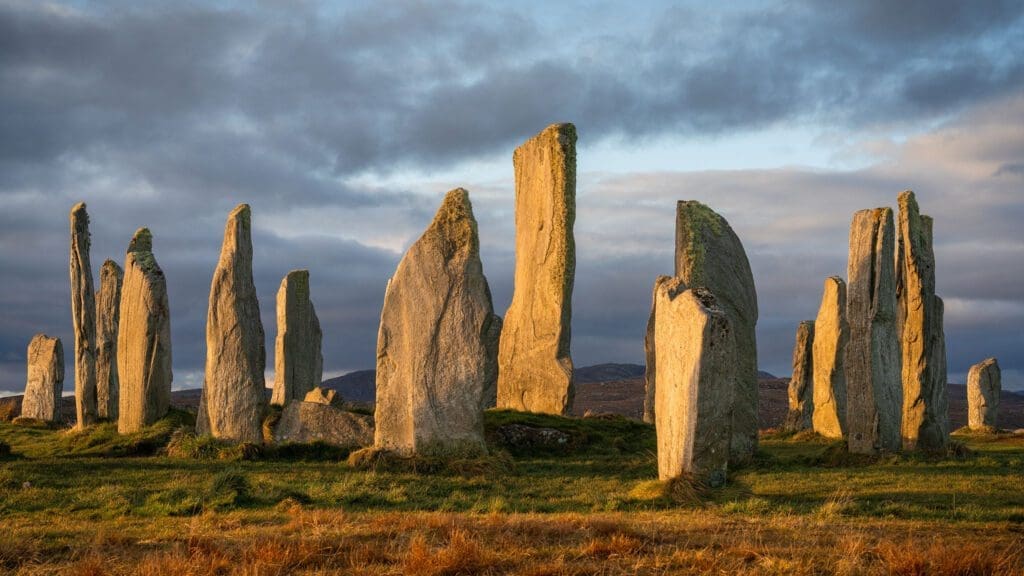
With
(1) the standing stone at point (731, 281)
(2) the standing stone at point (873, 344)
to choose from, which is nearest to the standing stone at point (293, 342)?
(1) the standing stone at point (731, 281)

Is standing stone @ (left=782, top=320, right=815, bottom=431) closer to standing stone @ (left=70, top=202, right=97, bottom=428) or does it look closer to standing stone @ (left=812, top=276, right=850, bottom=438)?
standing stone @ (left=812, top=276, right=850, bottom=438)

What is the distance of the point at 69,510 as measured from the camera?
13.6 meters

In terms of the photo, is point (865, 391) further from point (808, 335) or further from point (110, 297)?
point (110, 297)

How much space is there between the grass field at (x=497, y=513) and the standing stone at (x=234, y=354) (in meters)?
0.81

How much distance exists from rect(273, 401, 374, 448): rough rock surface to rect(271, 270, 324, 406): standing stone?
868 centimetres

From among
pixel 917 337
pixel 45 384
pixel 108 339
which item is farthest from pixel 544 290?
pixel 45 384

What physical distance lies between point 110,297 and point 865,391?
1848 cm

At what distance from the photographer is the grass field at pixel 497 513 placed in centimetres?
931

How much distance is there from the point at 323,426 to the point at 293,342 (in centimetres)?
1010

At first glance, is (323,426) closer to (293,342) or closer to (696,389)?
(696,389)

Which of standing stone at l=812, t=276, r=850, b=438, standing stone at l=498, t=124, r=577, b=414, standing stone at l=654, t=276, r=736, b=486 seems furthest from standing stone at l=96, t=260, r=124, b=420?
standing stone at l=812, t=276, r=850, b=438

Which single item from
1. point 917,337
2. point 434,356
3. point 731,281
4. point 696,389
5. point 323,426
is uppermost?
point 731,281

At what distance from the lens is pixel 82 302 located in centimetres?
2652

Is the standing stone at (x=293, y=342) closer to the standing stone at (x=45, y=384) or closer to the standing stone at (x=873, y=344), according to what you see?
the standing stone at (x=45, y=384)
